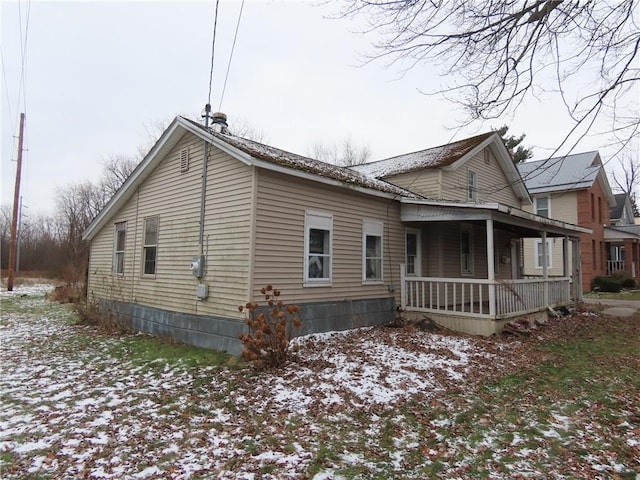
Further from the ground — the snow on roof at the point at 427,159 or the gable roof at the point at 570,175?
the gable roof at the point at 570,175

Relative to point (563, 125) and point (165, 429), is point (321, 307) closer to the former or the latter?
point (165, 429)

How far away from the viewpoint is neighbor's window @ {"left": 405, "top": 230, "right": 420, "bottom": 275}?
1188 centimetres

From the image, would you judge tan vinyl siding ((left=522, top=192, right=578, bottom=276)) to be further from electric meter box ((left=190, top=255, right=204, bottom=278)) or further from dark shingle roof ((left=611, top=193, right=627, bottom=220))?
electric meter box ((left=190, top=255, right=204, bottom=278))

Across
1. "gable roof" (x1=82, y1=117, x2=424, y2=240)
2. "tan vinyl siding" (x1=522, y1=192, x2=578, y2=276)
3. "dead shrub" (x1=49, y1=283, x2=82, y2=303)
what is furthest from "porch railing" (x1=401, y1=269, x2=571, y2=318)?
"dead shrub" (x1=49, y1=283, x2=82, y2=303)

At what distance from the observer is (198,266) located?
8.55 metres

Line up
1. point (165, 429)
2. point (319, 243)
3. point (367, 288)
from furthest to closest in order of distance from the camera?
point (367, 288) < point (319, 243) < point (165, 429)

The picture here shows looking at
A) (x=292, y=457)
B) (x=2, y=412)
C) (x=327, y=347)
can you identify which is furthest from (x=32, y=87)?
(x=292, y=457)

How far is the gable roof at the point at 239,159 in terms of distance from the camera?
307 inches

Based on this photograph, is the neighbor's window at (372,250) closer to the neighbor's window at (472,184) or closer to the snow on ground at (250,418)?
the snow on ground at (250,418)

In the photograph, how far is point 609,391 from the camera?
19.2ft

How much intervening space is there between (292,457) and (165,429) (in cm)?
165

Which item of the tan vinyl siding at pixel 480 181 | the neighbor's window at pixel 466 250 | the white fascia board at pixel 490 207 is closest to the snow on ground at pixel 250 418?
the white fascia board at pixel 490 207

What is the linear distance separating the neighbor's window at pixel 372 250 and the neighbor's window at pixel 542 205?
1697 cm

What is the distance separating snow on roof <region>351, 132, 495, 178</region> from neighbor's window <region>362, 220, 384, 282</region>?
3913 millimetres
